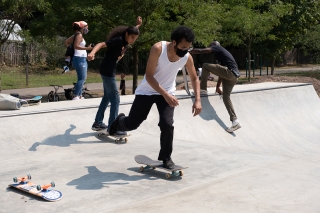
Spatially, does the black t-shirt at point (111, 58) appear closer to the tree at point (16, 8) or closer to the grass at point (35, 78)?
the tree at point (16, 8)

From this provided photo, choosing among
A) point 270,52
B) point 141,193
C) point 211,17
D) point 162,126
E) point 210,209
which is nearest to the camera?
point 210,209

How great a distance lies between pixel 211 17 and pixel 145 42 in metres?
2.42

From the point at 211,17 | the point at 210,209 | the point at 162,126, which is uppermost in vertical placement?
the point at 211,17

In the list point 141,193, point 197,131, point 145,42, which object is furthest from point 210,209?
point 145,42

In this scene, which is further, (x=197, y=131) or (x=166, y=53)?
(x=197, y=131)

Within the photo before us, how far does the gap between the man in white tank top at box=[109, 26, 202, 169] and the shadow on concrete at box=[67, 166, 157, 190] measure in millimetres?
481

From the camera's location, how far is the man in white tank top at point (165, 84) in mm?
5398

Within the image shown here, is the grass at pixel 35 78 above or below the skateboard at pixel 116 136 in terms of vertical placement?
above

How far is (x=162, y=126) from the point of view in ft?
18.4

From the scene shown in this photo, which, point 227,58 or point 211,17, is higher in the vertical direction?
point 211,17

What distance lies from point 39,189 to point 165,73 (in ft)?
6.21

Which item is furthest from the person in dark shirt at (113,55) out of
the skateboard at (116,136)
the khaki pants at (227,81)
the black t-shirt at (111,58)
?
the khaki pants at (227,81)

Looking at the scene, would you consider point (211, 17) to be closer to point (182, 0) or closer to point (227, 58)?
point (182, 0)

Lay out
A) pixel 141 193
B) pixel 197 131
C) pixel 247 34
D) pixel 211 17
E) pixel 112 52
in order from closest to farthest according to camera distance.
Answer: pixel 141 193, pixel 112 52, pixel 197 131, pixel 211 17, pixel 247 34
